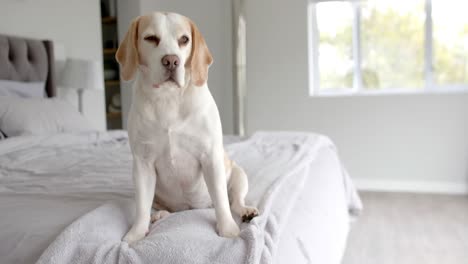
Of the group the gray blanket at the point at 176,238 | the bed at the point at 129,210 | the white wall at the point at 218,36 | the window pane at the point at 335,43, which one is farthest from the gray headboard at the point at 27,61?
the window pane at the point at 335,43

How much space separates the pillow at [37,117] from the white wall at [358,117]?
2.06m

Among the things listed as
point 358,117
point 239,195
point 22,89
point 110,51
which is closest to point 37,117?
point 22,89

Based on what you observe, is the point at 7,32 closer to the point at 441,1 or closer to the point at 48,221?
the point at 48,221

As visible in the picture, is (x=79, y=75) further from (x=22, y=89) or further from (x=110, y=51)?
(x=110, y=51)

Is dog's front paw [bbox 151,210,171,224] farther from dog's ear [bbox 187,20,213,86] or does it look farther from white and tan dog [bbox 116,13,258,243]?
dog's ear [bbox 187,20,213,86]

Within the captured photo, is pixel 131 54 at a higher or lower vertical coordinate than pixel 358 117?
higher

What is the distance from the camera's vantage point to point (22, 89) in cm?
285

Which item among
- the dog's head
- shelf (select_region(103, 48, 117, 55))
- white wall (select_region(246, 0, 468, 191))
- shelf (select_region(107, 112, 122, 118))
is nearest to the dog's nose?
the dog's head

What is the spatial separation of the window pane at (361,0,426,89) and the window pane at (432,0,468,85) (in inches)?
5.0

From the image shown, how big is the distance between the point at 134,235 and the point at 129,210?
0.16 m

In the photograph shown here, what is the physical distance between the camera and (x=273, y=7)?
429 centimetres

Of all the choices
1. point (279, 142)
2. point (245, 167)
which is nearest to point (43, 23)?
point (279, 142)

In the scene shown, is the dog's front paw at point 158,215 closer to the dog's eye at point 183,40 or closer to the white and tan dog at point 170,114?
the white and tan dog at point 170,114

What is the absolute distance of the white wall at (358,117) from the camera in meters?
3.87
